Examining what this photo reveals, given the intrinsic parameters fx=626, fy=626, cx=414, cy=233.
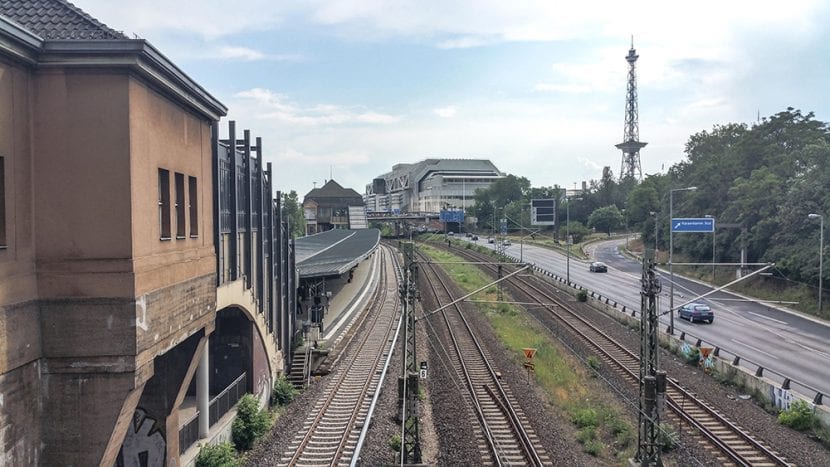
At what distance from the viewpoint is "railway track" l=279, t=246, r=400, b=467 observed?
58.5 feet

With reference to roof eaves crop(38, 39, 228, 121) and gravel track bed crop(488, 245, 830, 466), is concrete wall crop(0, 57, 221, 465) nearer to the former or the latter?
roof eaves crop(38, 39, 228, 121)

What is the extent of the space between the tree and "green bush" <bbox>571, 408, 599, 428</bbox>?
94.7m

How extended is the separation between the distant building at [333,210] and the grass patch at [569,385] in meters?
83.1

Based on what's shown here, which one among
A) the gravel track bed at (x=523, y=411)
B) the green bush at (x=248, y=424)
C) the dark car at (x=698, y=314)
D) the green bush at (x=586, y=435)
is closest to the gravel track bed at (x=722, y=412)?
the green bush at (x=586, y=435)

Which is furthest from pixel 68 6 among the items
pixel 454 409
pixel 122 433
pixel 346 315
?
pixel 346 315

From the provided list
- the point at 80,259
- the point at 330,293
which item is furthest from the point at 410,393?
the point at 330,293

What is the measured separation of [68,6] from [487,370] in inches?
850

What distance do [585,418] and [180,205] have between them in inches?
Answer: 589

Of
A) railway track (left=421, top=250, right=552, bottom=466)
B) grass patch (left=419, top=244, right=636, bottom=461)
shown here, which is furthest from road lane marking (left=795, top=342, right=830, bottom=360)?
railway track (left=421, top=250, right=552, bottom=466)

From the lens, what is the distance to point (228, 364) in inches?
880

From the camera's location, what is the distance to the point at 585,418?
70.3 ft

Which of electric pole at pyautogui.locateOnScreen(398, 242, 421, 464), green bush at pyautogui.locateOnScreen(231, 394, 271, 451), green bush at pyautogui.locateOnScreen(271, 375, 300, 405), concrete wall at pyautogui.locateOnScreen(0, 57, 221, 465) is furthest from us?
green bush at pyautogui.locateOnScreen(271, 375, 300, 405)

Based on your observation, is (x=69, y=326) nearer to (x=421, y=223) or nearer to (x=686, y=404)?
(x=686, y=404)

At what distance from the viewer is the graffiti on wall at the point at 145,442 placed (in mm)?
14938
